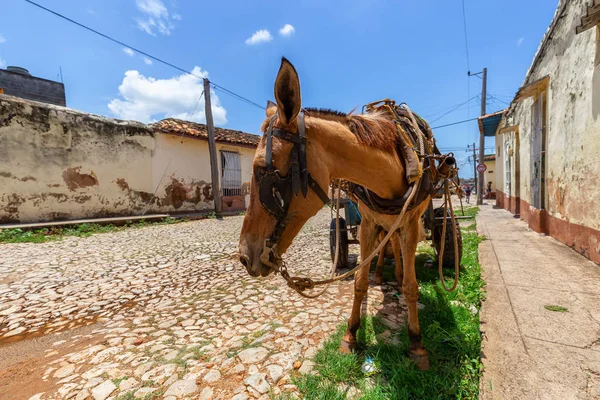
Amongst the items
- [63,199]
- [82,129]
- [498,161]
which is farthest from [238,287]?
[498,161]

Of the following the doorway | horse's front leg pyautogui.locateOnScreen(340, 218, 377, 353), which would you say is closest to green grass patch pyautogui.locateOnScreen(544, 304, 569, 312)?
horse's front leg pyautogui.locateOnScreen(340, 218, 377, 353)

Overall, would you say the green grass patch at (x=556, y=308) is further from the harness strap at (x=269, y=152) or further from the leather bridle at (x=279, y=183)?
the harness strap at (x=269, y=152)

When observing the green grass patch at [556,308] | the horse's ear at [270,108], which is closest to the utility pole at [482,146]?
the green grass patch at [556,308]

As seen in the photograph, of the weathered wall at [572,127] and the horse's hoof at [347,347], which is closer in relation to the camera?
the horse's hoof at [347,347]

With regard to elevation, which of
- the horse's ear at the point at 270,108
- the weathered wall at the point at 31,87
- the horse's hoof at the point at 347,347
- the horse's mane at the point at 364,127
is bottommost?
the horse's hoof at the point at 347,347

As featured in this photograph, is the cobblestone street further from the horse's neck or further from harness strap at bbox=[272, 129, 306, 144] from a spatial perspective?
harness strap at bbox=[272, 129, 306, 144]

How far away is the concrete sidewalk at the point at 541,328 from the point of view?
5.43 ft

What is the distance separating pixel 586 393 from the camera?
61.7 inches

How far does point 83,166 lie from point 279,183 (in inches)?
438

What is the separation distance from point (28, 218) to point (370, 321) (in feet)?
35.9

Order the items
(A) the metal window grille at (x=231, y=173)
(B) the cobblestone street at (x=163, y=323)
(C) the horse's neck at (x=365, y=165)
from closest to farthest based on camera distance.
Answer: (C) the horse's neck at (x=365, y=165)
(B) the cobblestone street at (x=163, y=323)
(A) the metal window grille at (x=231, y=173)

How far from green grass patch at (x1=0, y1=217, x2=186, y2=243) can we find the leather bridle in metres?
8.34

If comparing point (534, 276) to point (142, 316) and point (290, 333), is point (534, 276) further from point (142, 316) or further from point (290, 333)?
point (142, 316)

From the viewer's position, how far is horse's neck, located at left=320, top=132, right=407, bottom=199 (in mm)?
1517
